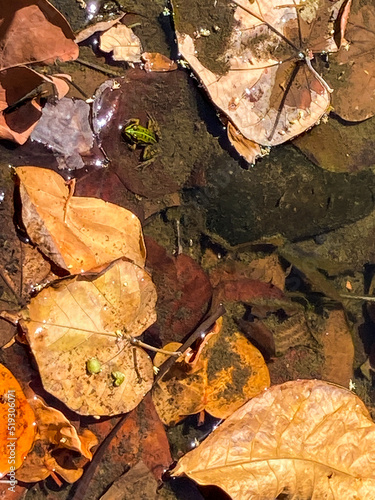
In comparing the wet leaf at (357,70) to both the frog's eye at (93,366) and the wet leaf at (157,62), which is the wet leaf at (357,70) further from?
the frog's eye at (93,366)

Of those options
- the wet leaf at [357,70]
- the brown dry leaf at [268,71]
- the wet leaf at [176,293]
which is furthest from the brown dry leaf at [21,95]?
the wet leaf at [357,70]

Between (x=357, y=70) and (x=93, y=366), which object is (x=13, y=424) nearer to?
(x=93, y=366)

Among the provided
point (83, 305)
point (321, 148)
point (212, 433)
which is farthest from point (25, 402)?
point (321, 148)

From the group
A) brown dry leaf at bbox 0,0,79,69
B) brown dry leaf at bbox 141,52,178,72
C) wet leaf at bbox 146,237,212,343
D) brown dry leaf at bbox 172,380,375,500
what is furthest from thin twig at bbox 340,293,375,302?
brown dry leaf at bbox 0,0,79,69

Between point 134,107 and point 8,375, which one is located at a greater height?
Answer: point 134,107

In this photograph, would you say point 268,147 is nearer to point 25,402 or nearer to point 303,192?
point 303,192

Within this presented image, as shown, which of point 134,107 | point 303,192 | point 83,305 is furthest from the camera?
point 303,192
